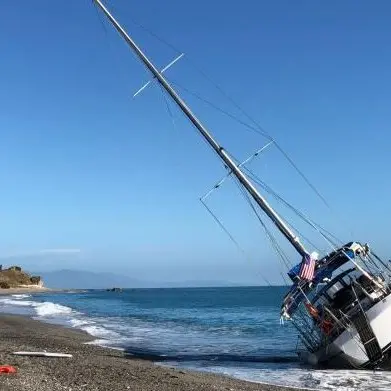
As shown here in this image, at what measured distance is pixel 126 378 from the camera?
16922 millimetres

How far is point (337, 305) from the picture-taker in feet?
80.1

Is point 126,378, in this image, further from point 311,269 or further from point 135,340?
point 135,340

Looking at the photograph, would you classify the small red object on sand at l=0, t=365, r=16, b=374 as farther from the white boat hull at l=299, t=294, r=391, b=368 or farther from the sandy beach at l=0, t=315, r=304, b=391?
the white boat hull at l=299, t=294, r=391, b=368

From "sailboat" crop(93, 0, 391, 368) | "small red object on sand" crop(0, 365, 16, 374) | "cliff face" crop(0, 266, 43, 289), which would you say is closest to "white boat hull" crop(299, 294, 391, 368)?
"sailboat" crop(93, 0, 391, 368)

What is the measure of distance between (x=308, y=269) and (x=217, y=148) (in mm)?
6858

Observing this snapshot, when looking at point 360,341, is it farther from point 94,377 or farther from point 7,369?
point 7,369

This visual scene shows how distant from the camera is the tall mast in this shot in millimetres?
25797

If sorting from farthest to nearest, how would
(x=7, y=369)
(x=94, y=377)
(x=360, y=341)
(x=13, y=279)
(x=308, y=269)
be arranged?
(x=13, y=279), (x=308, y=269), (x=360, y=341), (x=94, y=377), (x=7, y=369)

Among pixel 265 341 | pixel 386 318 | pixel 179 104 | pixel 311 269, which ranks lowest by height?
pixel 265 341

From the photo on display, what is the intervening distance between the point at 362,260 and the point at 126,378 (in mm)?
11785

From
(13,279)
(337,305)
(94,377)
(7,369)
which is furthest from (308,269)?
(13,279)

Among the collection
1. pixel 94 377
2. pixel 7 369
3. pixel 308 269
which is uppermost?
pixel 308 269

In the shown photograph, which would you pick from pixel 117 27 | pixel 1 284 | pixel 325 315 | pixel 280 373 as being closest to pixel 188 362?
pixel 280 373

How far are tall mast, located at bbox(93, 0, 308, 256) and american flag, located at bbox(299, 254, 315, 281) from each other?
1.81 feet
